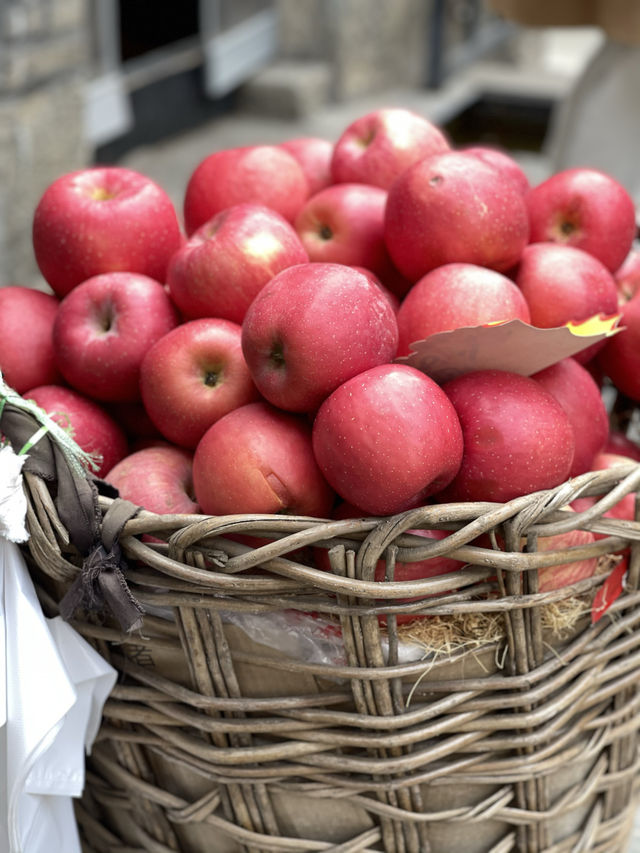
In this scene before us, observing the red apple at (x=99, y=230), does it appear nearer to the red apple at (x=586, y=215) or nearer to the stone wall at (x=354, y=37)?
the red apple at (x=586, y=215)

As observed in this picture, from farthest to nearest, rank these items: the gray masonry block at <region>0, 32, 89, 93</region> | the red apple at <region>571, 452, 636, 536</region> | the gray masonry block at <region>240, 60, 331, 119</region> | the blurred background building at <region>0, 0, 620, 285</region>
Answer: the gray masonry block at <region>240, 60, 331, 119</region>
the blurred background building at <region>0, 0, 620, 285</region>
the gray masonry block at <region>0, 32, 89, 93</region>
the red apple at <region>571, 452, 636, 536</region>

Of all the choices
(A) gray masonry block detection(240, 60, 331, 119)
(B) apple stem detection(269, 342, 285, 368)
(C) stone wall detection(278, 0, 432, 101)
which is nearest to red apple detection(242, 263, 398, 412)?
(B) apple stem detection(269, 342, 285, 368)

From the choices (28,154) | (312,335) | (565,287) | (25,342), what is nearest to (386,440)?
(312,335)

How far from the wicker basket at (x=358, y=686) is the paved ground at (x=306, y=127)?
2.59 m

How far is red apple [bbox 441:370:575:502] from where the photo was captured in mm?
770

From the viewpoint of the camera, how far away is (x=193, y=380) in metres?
0.86

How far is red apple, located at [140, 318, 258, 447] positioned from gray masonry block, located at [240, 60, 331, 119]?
10.7ft

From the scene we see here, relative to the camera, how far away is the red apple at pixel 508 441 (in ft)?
2.53

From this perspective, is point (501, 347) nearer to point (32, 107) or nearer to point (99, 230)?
point (99, 230)

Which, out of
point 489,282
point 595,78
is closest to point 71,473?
point 489,282

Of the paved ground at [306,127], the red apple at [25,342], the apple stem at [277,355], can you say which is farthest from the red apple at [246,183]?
the paved ground at [306,127]

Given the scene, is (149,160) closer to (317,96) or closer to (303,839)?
(317,96)

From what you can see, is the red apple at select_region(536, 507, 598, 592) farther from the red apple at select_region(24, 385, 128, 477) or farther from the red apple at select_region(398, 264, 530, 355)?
the red apple at select_region(24, 385, 128, 477)

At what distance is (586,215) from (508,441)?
0.39m
